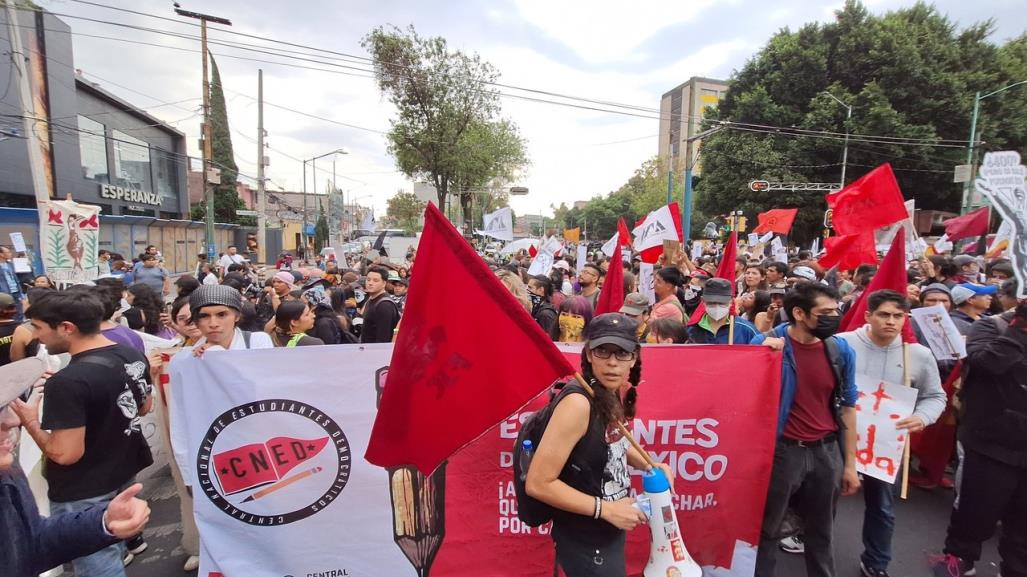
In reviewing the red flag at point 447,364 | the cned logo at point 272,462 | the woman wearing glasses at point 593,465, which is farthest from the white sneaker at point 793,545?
the cned logo at point 272,462

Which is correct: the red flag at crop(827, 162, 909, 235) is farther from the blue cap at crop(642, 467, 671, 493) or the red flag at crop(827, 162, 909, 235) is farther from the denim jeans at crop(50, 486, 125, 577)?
the denim jeans at crop(50, 486, 125, 577)

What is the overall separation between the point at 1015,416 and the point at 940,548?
140cm

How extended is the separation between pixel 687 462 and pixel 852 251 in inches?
173

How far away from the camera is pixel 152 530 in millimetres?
3918

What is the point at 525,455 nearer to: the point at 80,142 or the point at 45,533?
the point at 45,533

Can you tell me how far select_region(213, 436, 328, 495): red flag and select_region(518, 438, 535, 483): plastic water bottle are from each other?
146 centimetres

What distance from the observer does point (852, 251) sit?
594cm

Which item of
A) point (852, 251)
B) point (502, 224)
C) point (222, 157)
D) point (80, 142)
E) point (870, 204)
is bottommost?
point (852, 251)

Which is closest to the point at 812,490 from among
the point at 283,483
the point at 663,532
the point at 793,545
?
the point at 793,545

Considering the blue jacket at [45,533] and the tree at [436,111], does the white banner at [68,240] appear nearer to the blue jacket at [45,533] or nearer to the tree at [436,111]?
the blue jacket at [45,533]

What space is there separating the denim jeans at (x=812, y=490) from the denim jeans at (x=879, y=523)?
0.49 m

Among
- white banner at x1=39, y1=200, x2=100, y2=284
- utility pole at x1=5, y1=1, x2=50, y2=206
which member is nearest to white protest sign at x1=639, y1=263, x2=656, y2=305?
white banner at x1=39, y1=200, x2=100, y2=284

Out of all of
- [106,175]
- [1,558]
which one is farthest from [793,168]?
[106,175]

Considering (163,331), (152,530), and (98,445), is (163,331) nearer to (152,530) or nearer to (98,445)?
(152,530)
